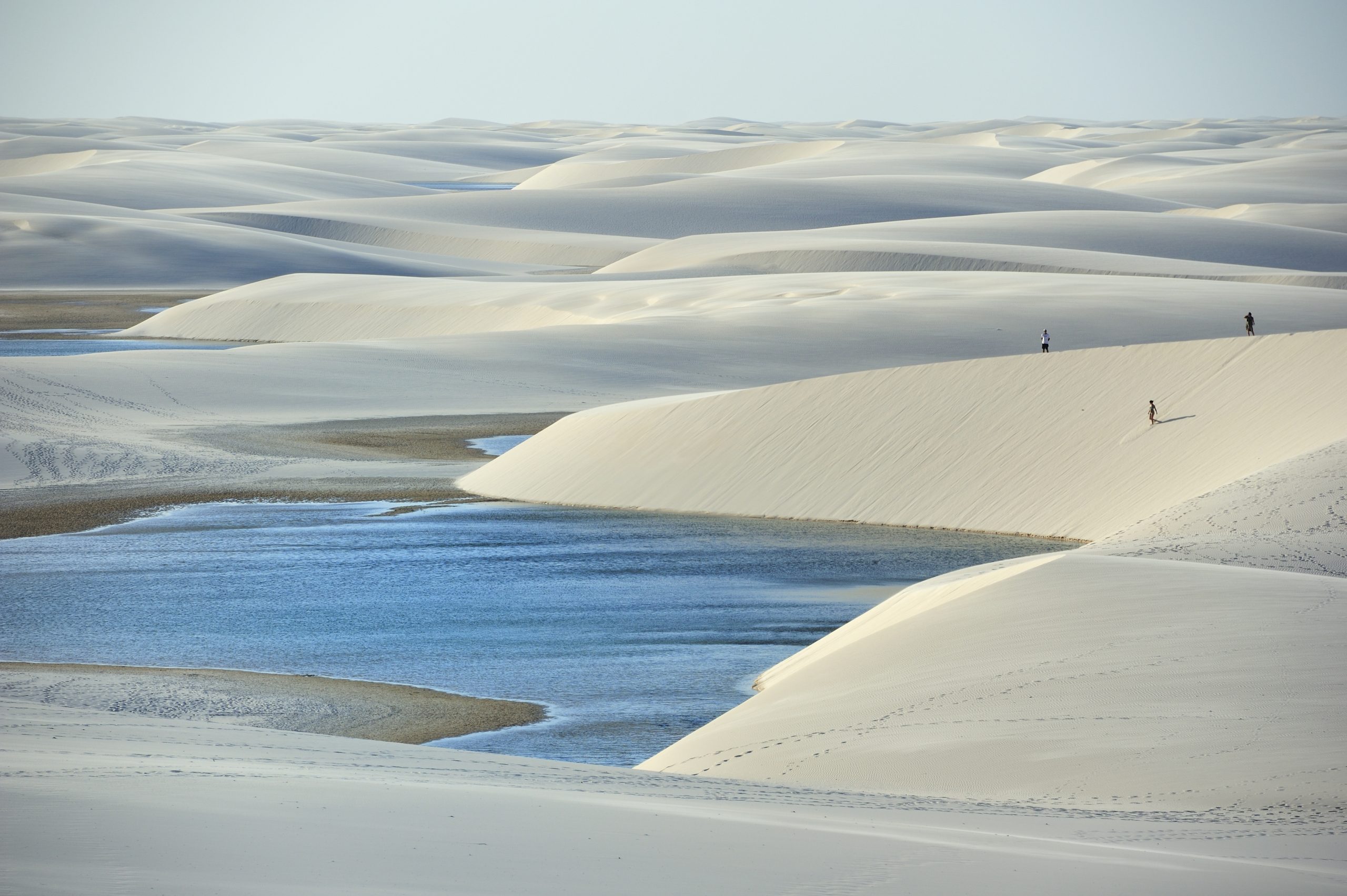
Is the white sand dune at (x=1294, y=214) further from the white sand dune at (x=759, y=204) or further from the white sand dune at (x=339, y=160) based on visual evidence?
the white sand dune at (x=339, y=160)

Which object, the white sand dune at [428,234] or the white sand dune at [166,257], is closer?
the white sand dune at [166,257]

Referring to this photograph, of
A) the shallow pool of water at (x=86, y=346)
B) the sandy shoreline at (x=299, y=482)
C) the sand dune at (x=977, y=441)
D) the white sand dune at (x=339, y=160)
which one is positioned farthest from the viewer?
the white sand dune at (x=339, y=160)

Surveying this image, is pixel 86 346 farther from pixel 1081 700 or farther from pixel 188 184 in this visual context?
pixel 188 184

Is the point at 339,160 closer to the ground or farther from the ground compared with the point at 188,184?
farther from the ground

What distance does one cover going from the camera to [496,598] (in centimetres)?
1761

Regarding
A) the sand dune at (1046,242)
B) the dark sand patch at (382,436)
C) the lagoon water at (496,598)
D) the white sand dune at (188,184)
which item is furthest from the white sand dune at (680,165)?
the lagoon water at (496,598)

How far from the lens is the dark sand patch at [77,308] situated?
59594 mm

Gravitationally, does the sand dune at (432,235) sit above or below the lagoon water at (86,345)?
above

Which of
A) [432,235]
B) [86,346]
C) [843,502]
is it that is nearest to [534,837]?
[843,502]

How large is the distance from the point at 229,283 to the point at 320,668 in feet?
218

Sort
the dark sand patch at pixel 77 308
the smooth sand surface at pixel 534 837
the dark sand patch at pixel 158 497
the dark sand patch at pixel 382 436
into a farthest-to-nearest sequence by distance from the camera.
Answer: the dark sand patch at pixel 77 308
the dark sand patch at pixel 382 436
the dark sand patch at pixel 158 497
the smooth sand surface at pixel 534 837

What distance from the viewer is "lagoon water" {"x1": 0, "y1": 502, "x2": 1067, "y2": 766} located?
A: 13758 millimetres

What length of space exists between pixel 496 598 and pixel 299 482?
10.6 m

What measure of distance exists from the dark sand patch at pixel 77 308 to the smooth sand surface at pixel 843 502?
183cm
